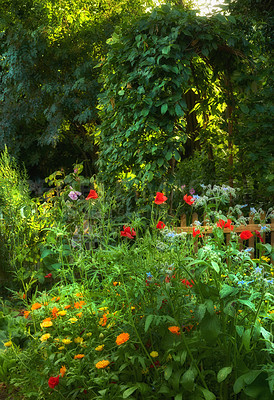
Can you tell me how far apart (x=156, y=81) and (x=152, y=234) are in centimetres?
146

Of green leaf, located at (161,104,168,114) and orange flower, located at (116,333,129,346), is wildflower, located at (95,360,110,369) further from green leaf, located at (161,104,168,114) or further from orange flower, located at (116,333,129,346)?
green leaf, located at (161,104,168,114)

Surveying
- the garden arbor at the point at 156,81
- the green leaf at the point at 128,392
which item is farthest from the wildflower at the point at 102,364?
the garden arbor at the point at 156,81

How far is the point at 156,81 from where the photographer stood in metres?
4.12

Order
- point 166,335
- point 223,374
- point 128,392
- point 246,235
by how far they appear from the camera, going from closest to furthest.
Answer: point 223,374
point 128,392
point 166,335
point 246,235

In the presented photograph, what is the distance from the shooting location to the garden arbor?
4137 millimetres

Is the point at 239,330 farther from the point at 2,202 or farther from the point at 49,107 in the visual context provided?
the point at 49,107

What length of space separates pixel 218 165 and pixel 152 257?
355 cm

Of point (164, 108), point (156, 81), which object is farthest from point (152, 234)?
point (156, 81)

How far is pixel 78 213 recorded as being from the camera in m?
3.93

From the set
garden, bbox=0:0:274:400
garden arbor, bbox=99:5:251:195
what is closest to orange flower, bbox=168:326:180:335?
garden, bbox=0:0:274:400

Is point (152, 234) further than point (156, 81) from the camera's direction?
No

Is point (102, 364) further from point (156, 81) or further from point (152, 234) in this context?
point (156, 81)

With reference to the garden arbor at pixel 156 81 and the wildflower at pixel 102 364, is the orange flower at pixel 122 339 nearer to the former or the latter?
the wildflower at pixel 102 364

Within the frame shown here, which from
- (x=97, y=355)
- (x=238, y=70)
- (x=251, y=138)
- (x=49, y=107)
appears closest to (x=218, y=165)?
(x=251, y=138)
